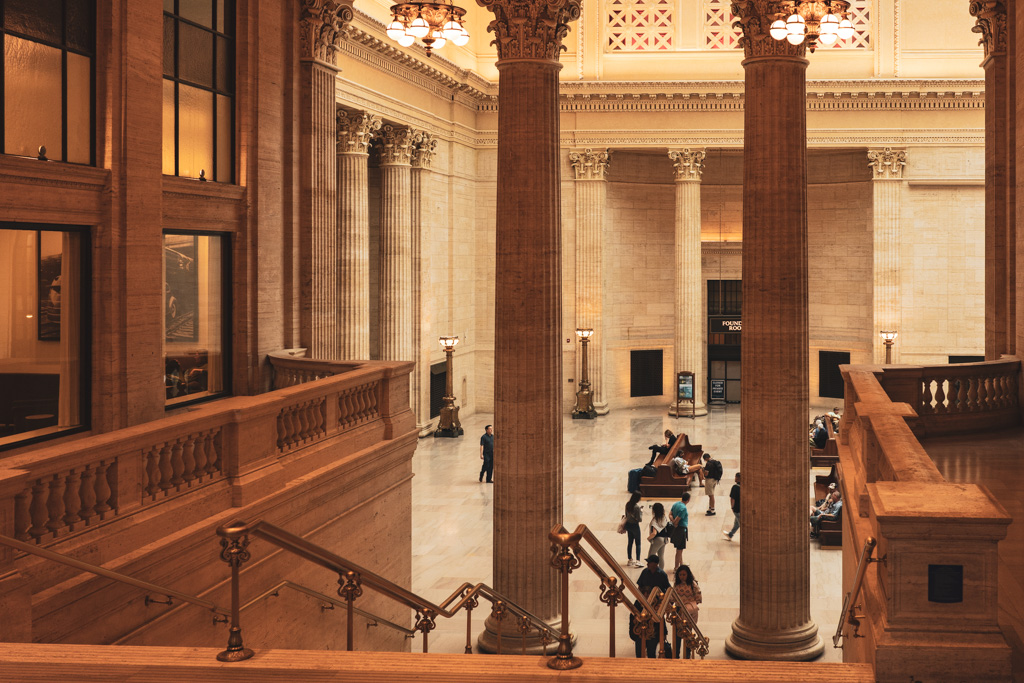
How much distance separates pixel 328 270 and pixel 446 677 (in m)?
10.4

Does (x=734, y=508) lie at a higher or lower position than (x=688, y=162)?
lower

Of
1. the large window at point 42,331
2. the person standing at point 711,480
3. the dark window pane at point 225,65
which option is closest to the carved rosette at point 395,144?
the person standing at point 711,480

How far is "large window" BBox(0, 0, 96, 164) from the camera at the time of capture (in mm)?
8406

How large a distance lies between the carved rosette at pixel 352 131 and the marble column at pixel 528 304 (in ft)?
42.1

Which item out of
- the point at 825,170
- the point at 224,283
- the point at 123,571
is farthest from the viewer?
the point at 825,170

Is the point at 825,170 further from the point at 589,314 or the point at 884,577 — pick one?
the point at 884,577

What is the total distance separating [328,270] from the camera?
45.3 ft

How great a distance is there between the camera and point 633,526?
17.2 metres

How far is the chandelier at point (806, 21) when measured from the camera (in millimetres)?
11305

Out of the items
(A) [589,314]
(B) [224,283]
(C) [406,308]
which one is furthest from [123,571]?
(A) [589,314]

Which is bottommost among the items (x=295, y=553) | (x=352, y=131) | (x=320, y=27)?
(x=295, y=553)

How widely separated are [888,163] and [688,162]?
6446 millimetres

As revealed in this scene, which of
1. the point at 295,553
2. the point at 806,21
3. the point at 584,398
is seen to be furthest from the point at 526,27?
the point at 584,398

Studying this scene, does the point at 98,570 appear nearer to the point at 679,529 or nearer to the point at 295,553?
the point at 295,553
